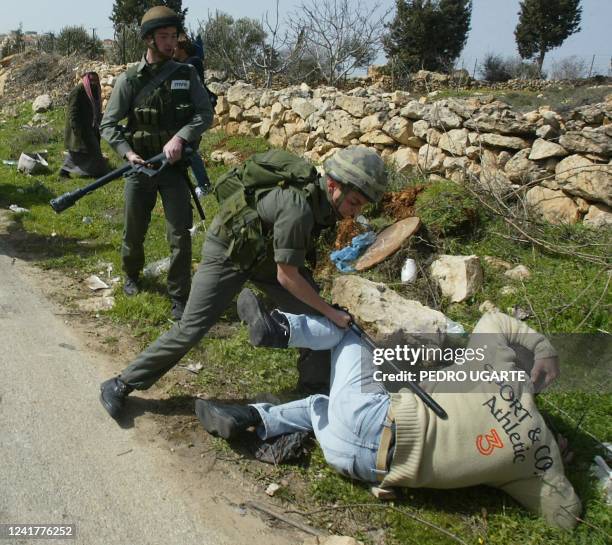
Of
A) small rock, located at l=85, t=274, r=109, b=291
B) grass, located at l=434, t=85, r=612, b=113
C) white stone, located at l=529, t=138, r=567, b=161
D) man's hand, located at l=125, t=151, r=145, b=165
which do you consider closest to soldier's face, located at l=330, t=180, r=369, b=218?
man's hand, located at l=125, t=151, r=145, b=165

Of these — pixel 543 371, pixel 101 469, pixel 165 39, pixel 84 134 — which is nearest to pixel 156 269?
pixel 165 39

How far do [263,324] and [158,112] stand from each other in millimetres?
2136

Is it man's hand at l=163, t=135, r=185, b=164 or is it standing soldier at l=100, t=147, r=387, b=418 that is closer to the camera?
standing soldier at l=100, t=147, r=387, b=418

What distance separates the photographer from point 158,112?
4121 mm

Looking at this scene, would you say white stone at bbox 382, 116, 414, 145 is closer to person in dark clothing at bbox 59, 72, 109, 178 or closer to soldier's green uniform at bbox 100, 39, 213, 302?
soldier's green uniform at bbox 100, 39, 213, 302

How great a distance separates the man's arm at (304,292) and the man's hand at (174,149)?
157cm

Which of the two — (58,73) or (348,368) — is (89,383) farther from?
(58,73)

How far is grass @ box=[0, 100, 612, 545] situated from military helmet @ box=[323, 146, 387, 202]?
1468mm

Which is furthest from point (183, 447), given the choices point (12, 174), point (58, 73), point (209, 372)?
point (58, 73)

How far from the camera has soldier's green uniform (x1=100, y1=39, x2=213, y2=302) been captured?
4.06m

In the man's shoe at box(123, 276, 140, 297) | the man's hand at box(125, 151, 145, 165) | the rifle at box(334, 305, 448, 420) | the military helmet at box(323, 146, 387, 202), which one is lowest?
the man's shoe at box(123, 276, 140, 297)

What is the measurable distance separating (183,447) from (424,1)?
85.8 ft

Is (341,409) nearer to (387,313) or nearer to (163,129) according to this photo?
(387,313)

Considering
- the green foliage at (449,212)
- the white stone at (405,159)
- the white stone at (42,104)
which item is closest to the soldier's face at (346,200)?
the green foliage at (449,212)
